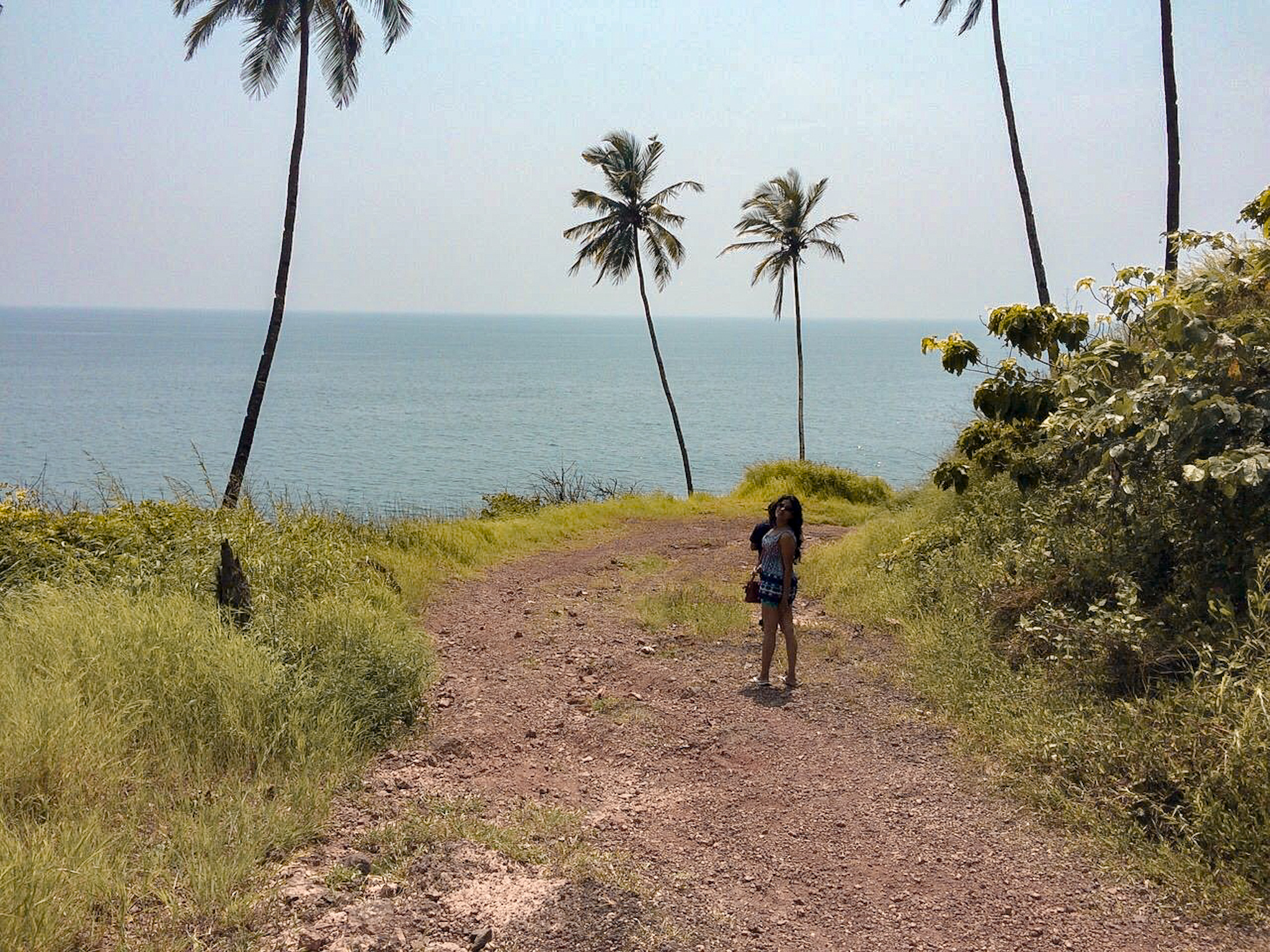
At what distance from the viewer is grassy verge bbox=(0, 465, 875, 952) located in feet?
13.6

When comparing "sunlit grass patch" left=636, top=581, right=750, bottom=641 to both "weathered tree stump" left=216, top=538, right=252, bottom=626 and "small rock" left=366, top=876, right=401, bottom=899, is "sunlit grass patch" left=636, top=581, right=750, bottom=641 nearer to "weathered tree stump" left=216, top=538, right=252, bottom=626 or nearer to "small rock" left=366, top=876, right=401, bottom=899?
"weathered tree stump" left=216, top=538, right=252, bottom=626

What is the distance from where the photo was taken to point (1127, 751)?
5.36m

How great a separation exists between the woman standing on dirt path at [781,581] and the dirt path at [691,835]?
Result: 29 centimetres

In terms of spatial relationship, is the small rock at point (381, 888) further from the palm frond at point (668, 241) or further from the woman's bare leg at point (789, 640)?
the palm frond at point (668, 241)

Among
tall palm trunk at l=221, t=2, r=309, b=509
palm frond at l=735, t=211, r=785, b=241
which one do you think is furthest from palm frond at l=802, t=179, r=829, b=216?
tall palm trunk at l=221, t=2, r=309, b=509

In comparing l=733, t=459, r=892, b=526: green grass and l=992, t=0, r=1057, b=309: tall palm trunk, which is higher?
l=992, t=0, r=1057, b=309: tall palm trunk

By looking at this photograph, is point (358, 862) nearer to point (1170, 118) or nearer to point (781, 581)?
point (781, 581)

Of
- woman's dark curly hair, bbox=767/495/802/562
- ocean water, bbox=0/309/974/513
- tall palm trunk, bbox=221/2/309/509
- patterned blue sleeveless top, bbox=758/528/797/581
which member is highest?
tall palm trunk, bbox=221/2/309/509

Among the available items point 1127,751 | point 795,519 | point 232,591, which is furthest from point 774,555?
point 232,591

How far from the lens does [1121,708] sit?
5.79 m

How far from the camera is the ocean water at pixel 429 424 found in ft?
133

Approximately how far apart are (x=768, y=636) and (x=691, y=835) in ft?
9.05

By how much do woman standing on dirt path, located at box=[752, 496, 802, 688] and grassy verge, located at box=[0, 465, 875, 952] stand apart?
2879mm

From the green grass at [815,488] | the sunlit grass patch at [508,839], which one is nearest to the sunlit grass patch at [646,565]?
the green grass at [815,488]
